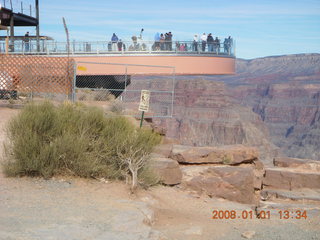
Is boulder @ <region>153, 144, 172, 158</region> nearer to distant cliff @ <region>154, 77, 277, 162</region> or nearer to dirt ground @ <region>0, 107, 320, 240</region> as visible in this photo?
dirt ground @ <region>0, 107, 320, 240</region>

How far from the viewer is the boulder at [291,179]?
12211 mm

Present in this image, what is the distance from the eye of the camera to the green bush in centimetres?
842

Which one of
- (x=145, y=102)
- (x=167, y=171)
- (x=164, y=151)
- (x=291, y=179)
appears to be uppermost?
(x=145, y=102)

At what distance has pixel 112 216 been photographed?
21.8 ft

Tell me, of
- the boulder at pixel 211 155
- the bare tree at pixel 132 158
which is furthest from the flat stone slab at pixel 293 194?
the bare tree at pixel 132 158

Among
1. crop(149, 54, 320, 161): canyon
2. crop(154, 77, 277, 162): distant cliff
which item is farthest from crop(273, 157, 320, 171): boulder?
crop(154, 77, 277, 162): distant cliff

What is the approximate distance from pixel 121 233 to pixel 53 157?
301 cm

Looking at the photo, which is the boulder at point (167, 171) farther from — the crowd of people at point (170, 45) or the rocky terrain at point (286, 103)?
the rocky terrain at point (286, 103)

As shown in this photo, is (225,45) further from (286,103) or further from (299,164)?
(286,103)

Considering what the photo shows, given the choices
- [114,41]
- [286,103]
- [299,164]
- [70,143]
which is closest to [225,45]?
[114,41]

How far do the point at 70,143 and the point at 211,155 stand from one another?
185 inches

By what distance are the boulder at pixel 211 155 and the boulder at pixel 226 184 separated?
92cm

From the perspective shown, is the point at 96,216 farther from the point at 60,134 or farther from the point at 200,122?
the point at 200,122

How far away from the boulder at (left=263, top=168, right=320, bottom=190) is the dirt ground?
2.90 meters
